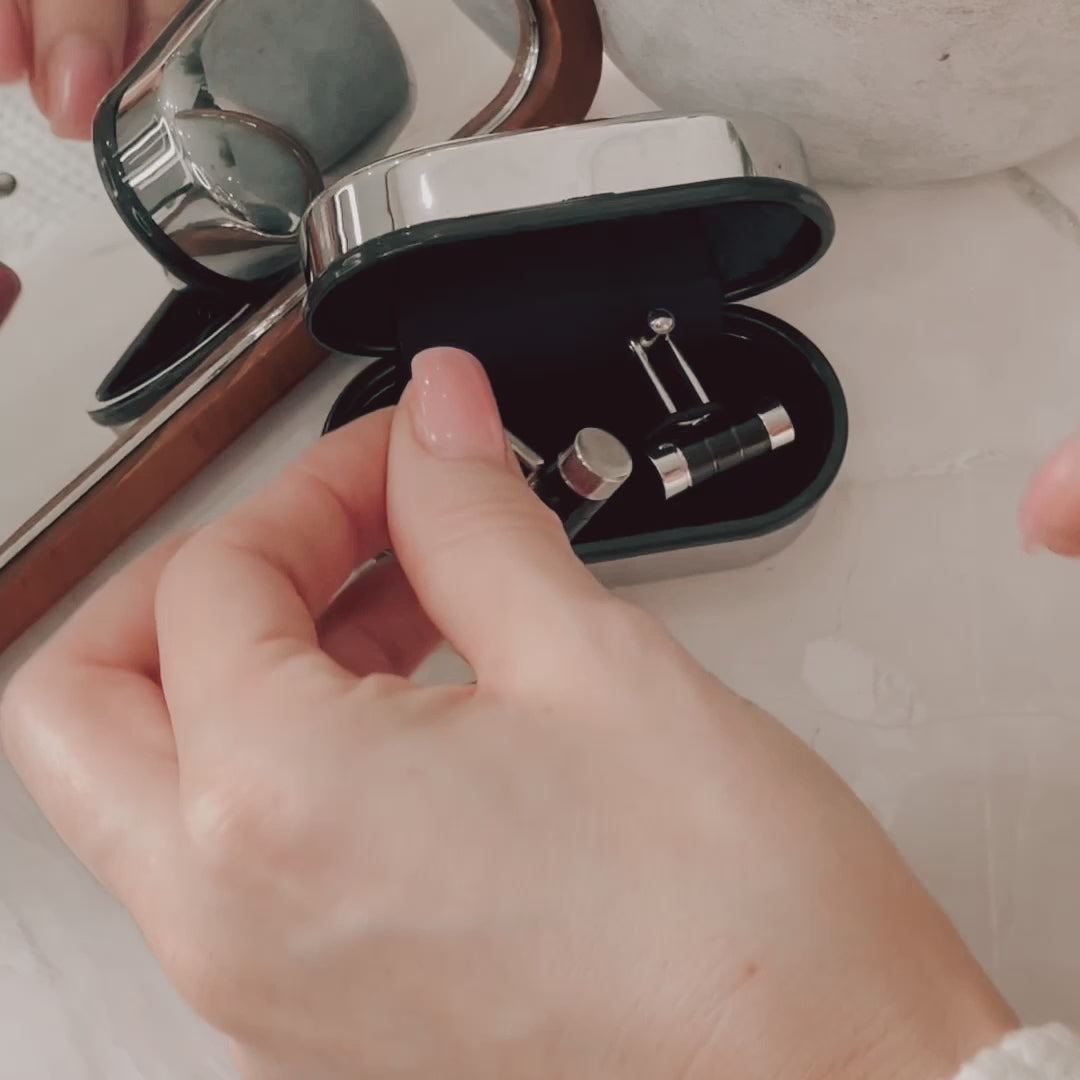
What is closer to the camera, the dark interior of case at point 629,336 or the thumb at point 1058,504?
the thumb at point 1058,504

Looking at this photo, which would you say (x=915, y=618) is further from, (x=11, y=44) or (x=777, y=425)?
(x=11, y=44)

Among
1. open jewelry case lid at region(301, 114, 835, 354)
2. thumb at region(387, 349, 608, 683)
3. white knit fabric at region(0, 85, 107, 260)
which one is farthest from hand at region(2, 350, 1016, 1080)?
white knit fabric at region(0, 85, 107, 260)

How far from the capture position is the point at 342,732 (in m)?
0.22

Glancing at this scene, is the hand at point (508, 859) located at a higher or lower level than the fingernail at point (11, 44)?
→ lower

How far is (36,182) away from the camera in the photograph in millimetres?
393

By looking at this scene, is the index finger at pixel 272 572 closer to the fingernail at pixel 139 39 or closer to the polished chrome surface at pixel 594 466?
the polished chrome surface at pixel 594 466

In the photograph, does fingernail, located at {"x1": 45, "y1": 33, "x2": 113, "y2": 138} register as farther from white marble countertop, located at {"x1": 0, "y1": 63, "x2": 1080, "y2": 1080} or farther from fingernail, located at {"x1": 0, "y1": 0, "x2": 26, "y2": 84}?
white marble countertop, located at {"x1": 0, "y1": 63, "x2": 1080, "y2": 1080}

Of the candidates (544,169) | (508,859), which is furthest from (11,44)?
(508,859)

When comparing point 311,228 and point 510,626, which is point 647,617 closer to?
point 510,626

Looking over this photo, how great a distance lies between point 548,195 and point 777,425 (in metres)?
0.12

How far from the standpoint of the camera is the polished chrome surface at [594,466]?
31 centimetres

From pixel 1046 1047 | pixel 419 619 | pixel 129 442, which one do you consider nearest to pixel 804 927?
pixel 1046 1047

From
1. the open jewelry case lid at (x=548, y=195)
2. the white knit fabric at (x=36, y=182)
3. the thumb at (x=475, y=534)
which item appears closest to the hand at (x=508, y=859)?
the thumb at (x=475, y=534)

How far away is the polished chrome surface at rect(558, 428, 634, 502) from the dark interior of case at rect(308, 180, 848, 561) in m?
0.04
